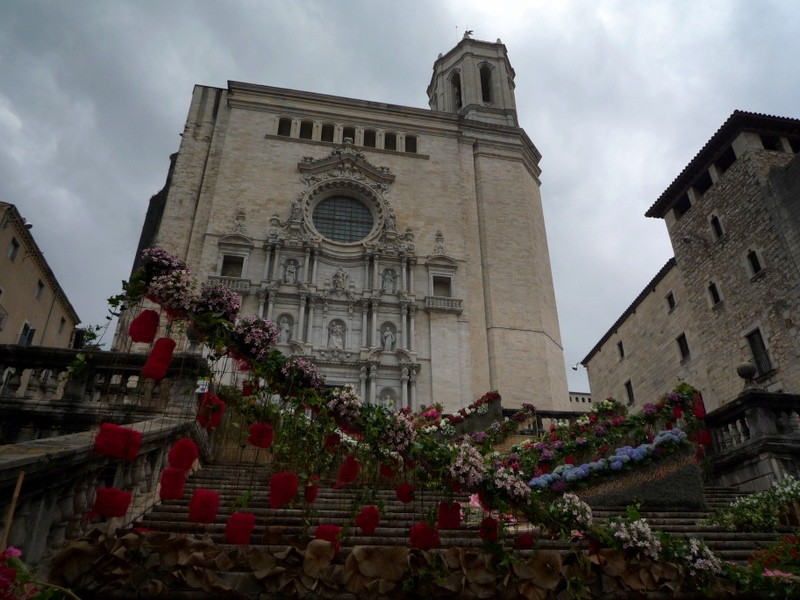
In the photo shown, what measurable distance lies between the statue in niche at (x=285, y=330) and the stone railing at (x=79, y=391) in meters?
11.9

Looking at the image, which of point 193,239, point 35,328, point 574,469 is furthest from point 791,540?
point 35,328

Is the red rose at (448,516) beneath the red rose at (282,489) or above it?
beneath

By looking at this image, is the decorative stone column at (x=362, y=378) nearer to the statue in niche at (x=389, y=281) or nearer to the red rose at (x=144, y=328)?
the statue in niche at (x=389, y=281)

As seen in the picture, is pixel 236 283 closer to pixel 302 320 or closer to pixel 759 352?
pixel 302 320

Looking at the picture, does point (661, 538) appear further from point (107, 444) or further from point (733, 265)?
point (733, 265)

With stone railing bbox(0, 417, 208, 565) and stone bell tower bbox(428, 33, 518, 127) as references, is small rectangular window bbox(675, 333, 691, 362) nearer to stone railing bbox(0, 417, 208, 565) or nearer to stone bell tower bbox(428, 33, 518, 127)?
stone bell tower bbox(428, 33, 518, 127)

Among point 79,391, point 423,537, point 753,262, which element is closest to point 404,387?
point 753,262

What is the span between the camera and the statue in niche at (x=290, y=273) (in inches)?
862

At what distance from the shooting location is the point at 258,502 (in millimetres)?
6379

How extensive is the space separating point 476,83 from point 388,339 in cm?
1862

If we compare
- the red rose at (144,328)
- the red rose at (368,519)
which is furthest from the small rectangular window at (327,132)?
the red rose at (368,519)

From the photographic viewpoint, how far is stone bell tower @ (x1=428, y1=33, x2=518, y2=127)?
3078cm

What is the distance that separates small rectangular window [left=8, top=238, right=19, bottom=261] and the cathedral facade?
509cm

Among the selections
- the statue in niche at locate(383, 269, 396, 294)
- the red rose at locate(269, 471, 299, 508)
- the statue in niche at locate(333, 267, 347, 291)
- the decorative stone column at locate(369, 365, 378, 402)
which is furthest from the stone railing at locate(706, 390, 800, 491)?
the statue in niche at locate(333, 267, 347, 291)
